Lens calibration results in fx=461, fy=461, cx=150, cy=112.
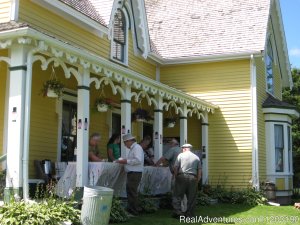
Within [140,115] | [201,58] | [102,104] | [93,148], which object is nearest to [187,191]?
[93,148]

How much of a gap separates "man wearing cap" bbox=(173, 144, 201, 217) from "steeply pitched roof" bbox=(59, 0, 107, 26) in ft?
17.4

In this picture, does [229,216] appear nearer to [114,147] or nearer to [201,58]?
[114,147]

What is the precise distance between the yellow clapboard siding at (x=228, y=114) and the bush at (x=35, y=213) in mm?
10681

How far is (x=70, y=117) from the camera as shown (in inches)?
539

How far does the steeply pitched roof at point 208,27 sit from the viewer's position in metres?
18.7

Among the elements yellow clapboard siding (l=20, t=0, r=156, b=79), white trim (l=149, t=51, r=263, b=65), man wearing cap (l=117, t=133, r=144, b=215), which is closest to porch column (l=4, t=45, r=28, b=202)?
man wearing cap (l=117, t=133, r=144, b=215)

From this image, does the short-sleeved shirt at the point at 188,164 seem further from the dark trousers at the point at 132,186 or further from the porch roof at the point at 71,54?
the porch roof at the point at 71,54

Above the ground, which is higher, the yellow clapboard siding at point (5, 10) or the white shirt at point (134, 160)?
the yellow clapboard siding at point (5, 10)

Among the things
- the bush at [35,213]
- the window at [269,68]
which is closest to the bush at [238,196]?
the window at [269,68]

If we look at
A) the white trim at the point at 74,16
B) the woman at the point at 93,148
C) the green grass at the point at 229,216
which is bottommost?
the green grass at the point at 229,216

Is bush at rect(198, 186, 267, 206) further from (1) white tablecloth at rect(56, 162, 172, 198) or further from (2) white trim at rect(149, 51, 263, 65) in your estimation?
(2) white trim at rect(149, 51, 263, 65)

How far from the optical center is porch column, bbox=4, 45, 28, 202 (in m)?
8.66

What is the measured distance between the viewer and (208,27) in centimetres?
2002

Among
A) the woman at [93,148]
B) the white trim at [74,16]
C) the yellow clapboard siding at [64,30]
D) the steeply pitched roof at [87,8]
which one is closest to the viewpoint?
the woman at [93,148]
